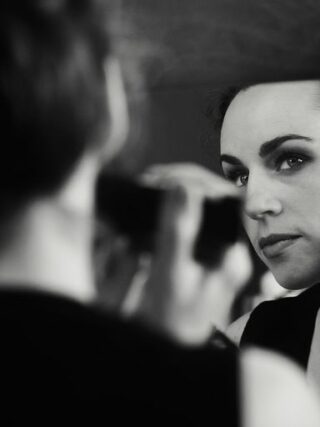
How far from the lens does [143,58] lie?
1050 mm

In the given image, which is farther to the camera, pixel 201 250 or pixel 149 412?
pixel 201 250

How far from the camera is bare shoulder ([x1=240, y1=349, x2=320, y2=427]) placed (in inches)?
20.2

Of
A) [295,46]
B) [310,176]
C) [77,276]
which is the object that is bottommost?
[77,276]

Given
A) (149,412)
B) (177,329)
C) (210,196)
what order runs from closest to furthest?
1. (149,412)
2. (177,329)
3. (210,196)

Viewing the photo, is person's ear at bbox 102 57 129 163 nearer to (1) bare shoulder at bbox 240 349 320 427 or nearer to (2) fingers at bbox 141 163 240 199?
(2) fingers at bbox 141 163 240 199

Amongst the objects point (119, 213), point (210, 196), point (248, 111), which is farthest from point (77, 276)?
point (248, 111)

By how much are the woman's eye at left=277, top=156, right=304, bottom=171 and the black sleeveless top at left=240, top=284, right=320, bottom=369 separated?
0.22 metres

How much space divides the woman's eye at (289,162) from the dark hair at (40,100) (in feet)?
1.46

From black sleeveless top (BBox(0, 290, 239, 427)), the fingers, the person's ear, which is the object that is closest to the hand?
the fingers

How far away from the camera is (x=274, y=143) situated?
3.29 feet

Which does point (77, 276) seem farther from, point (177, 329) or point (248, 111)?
point (248, 111)

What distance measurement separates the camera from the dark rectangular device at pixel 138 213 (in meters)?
0.91

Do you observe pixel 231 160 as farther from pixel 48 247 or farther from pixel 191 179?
pixel 48 247

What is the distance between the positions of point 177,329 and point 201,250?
0.47ft
